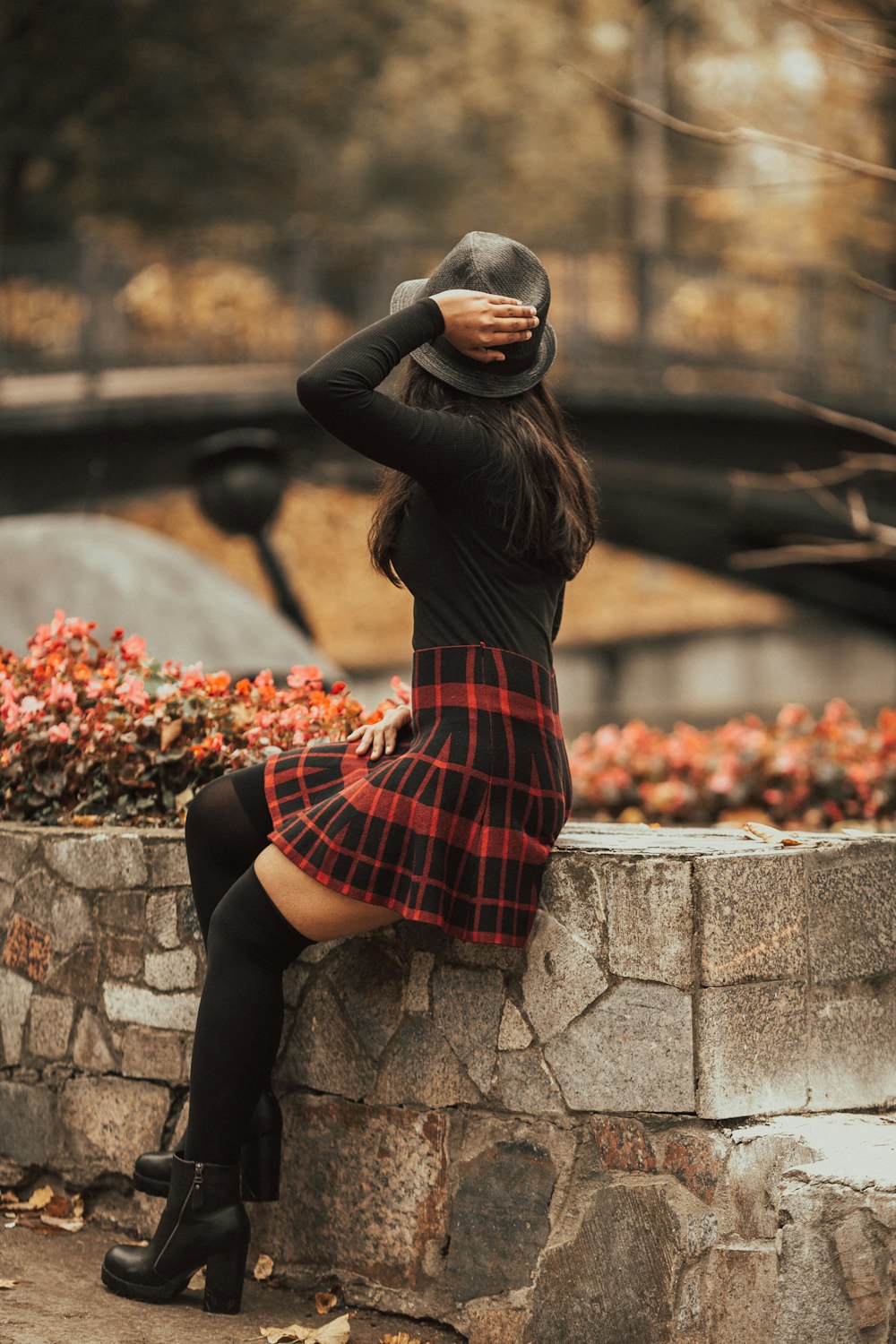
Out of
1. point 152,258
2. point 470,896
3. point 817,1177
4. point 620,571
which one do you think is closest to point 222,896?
point 470,896

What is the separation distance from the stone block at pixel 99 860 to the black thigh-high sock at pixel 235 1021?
2.09 ft

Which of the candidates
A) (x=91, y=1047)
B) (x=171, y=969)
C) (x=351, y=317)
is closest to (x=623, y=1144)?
(x=171, y=969)

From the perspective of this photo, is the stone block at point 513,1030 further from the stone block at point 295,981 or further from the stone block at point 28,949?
the stone block at point 28,949

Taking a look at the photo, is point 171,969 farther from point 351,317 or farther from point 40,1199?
point 351,317

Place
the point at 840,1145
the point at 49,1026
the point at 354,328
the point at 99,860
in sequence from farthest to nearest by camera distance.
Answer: the point at 354,328 → the point at 49,1026 → the point at 99,860 → the point at 840,1145

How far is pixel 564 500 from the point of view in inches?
113

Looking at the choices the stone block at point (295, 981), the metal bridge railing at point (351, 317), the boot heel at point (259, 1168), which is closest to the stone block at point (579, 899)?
the stone block at point (295, 981)

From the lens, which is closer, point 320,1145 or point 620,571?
point 320,1145

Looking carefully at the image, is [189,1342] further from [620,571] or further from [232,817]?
[620,571]

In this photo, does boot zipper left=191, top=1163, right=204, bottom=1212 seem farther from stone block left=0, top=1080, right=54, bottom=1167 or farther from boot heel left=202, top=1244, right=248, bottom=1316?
stone block left=0, top=1080, right=54, bottom=1167

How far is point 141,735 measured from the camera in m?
3.92

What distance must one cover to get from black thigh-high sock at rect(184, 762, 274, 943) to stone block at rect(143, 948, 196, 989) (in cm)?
33

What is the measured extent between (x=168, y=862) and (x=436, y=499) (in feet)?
3.68

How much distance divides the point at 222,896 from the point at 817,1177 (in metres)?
1.21
